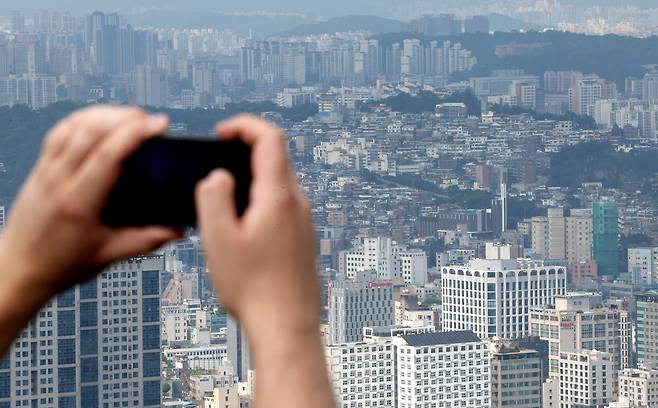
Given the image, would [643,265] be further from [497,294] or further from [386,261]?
[497,294]

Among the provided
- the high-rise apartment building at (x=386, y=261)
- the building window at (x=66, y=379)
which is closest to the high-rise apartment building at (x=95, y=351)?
the building window at (x=66, y=379)

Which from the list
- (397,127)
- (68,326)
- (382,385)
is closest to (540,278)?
(382,385)

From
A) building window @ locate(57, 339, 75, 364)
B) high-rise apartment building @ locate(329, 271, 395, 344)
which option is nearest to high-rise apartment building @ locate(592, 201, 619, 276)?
high-rise apartment building @ locate(329, 271, 395, 344)

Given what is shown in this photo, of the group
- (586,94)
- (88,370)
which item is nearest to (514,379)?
(88,370)

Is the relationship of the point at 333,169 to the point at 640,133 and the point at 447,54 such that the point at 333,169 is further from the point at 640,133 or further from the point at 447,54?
the point at 447,54

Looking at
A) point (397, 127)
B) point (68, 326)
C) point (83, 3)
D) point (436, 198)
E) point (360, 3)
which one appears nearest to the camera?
point (68, 326)

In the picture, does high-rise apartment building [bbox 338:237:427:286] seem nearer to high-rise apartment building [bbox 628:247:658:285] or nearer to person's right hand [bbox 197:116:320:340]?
high-rise apartment building [bbox 628:247:658:285]
